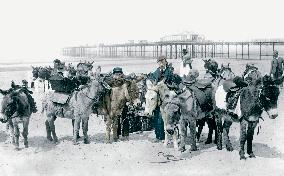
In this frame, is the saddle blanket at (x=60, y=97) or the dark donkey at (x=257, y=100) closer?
the dark donkey at (x=257, y=100)

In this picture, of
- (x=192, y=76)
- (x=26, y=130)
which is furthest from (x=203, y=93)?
(x=26, y=130)

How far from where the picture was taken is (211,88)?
1169cm

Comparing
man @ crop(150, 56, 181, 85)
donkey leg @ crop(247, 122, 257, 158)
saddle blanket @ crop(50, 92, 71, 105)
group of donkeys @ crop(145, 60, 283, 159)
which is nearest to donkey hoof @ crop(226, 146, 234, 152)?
group of donkeys @ crop(145, 60, 283, 159)

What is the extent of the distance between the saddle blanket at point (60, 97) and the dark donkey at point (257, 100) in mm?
5483

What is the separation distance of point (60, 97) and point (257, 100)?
20.1ft

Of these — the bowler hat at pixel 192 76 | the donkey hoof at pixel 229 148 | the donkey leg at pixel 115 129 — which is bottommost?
the donkey hoof at pixel 229 148

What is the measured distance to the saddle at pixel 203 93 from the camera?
445 inches

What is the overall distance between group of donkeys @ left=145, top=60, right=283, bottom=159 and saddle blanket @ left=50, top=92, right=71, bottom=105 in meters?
2.80

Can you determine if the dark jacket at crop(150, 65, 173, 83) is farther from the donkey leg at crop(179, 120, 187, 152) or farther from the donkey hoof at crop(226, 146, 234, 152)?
the donkey hoof at crop(226, 146, 234, 152)

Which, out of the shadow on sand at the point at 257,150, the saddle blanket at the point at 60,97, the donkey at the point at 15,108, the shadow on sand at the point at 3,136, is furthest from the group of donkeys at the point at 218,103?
the shadow on sand at the point at 3,136

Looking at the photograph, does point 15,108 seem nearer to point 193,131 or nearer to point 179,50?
point 193,131

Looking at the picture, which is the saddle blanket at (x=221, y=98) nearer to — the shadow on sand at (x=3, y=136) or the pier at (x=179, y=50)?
the shadow on sand at (x=3, y=136)

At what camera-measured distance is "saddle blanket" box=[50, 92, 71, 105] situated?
12.3m

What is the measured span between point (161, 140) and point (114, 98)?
6.59 ft
